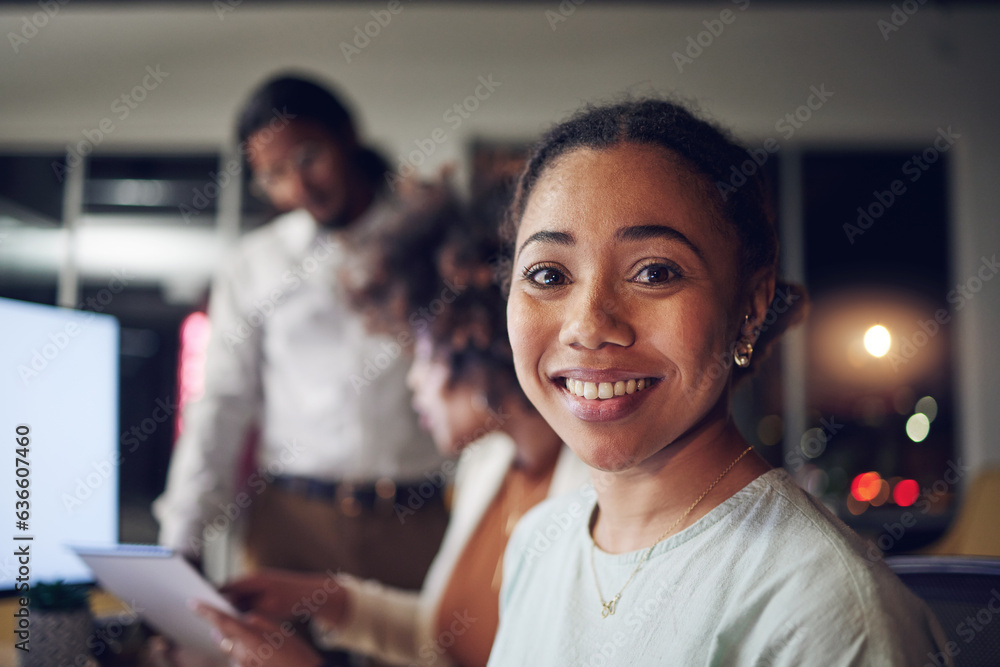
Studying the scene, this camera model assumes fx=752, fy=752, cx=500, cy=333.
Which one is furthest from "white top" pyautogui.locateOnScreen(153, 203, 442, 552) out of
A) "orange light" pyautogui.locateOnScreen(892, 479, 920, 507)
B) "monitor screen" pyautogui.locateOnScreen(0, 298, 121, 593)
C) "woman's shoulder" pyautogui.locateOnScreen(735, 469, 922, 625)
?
"orange light" pyautogui.locateOnScreen(892, 479, 920, 507)

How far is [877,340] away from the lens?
4125 millimetres

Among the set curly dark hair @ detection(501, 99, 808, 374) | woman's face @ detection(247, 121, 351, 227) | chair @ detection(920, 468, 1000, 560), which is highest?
woman's face @ detection(247, 121, 351, 227)

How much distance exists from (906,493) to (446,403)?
334 centimetres

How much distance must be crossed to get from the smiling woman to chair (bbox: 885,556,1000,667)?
324mm

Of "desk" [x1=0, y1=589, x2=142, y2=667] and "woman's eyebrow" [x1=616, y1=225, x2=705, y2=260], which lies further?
"desk" [x1=0, y1=589, x2=142, y2=667]

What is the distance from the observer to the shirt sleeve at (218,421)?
6.96 ft

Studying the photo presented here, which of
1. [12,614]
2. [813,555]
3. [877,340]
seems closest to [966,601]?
[813,555]

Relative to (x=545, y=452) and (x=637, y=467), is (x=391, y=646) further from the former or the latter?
(x=637, y=467)

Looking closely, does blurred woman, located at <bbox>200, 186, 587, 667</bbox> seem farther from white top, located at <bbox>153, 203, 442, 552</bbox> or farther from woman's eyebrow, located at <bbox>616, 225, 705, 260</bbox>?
woman's eyebrow, located at <bbox>616, 225, 705, 260</bbox>

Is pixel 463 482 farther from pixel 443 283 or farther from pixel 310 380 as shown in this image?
pixel 310 380

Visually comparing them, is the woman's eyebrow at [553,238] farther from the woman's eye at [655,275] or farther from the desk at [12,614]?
the desk at [12,614]

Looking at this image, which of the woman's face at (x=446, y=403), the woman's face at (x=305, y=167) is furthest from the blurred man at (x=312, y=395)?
the woman's face at (x=446, y=403)

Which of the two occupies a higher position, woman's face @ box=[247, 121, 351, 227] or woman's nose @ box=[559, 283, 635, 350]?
woman's face @ box=[247, 121, 351, 227]

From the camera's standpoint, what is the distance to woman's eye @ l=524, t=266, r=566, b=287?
0.88 m
